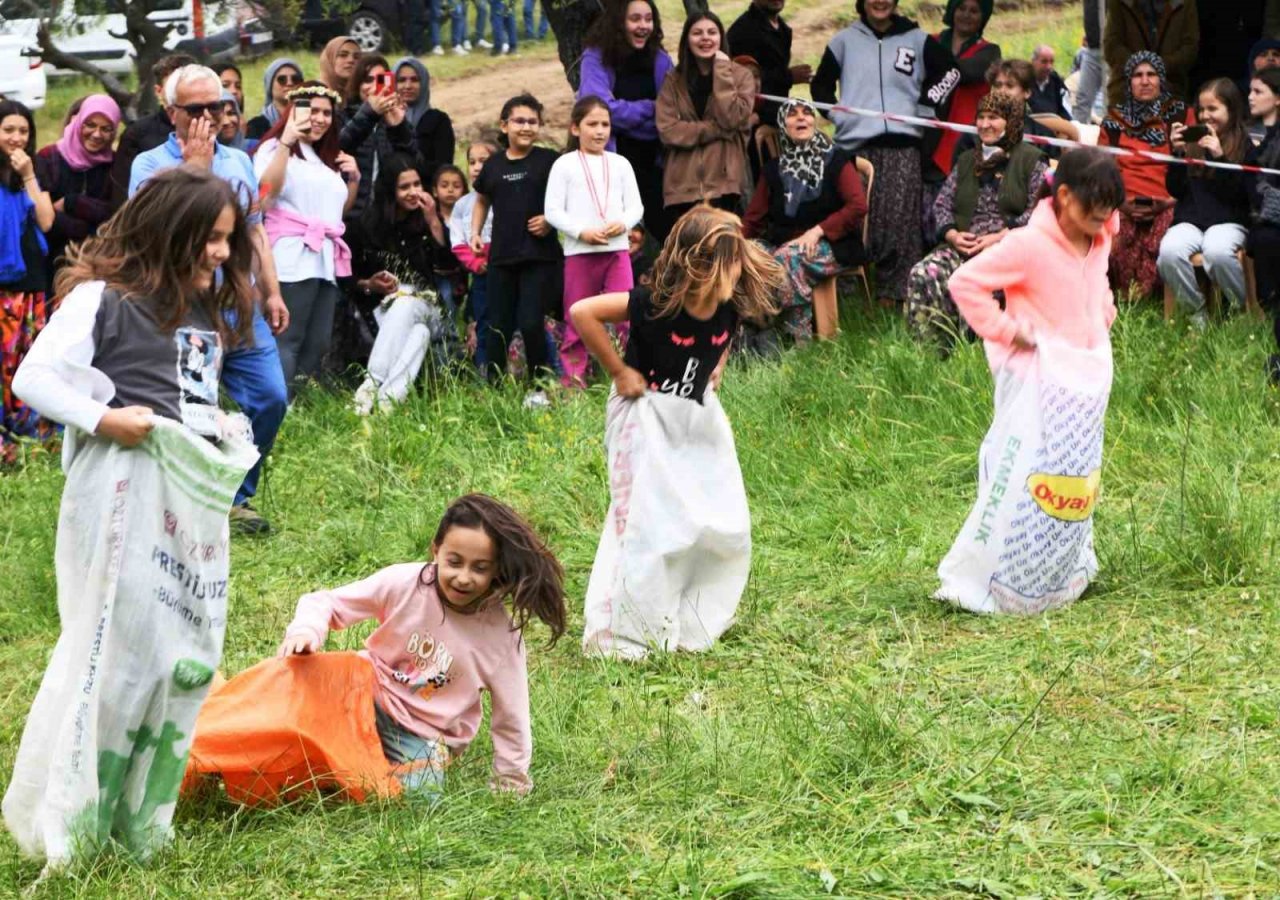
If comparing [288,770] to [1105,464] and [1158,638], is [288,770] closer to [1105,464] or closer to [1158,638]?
[1158,638]

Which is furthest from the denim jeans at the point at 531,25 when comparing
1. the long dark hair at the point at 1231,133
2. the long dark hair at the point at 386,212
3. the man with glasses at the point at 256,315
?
the man with glasses at the point at 256,315

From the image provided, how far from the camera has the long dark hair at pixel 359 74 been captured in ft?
36.5

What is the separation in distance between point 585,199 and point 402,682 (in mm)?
5511

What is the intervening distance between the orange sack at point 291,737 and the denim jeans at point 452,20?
47.2ft

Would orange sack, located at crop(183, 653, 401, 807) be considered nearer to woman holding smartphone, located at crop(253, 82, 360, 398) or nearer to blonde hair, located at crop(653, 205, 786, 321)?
blonde hair, located at crop(653, 205, 786, 321)

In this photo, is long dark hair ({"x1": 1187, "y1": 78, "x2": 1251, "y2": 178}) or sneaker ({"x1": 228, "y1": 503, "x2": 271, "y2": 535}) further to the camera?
long dark hair ({"x1": 1187, "y1": 78, "x2": 1251, "y2": 178})

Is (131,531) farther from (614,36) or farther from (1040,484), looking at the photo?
(614,36)

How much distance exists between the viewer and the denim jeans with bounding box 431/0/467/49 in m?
19.3

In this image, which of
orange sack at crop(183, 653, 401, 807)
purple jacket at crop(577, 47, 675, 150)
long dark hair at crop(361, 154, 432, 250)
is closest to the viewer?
orange sack at crop(183, 653, 401, 807)

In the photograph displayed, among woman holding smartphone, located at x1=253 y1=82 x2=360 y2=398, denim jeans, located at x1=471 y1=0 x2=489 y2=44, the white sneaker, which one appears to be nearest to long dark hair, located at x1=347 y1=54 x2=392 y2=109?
woman holding smartphone, located at x1=253 y1=82 x2=360 y2=398

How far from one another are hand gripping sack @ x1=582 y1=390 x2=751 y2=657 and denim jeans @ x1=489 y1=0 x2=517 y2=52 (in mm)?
13352

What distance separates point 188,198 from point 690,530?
2.63 m

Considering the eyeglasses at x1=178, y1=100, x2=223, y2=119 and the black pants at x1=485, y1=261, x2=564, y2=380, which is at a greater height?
the eyeglasses at x1=178, y1=100, x2=223, y2=119

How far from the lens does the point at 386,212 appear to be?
1095 centimetres
